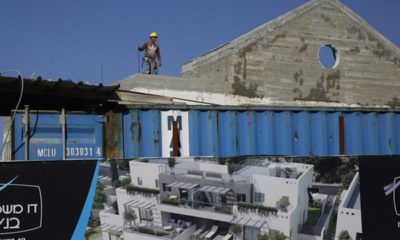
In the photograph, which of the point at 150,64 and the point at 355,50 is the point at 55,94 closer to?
the point at 150,64

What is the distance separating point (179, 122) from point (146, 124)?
65cm

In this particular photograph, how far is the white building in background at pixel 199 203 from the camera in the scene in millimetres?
4949

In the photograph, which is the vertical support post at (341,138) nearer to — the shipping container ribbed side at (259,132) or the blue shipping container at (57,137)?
the shipping container ribbed side at (259,132)

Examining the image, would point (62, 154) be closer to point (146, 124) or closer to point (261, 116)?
point (146, 124)

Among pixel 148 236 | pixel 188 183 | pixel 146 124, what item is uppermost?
pixel 146 124

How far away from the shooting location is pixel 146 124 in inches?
346

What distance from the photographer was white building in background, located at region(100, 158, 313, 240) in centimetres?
495

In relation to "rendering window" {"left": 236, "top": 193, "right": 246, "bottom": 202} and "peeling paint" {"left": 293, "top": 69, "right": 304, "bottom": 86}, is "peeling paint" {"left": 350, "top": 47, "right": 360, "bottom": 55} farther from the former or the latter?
"rendering window" {"left": 236, "top": 193, "right": 246, "bottom": 202}

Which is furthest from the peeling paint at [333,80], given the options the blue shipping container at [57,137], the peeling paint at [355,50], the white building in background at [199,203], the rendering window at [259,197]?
the rendering window at [259,197]

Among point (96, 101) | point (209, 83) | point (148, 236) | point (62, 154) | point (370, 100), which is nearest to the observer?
point (148, 236)

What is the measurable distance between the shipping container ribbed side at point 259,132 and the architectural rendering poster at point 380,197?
3800mm

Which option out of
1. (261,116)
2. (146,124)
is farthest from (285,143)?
(146,124)

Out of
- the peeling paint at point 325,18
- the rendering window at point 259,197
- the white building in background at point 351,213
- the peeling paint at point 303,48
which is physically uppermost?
the peeling paint at point 325,18

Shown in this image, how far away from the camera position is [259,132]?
948 cm
